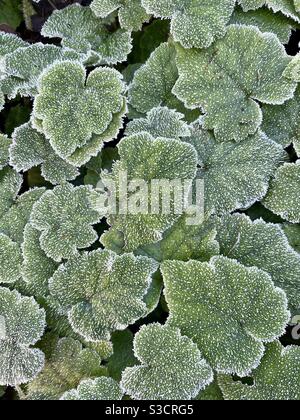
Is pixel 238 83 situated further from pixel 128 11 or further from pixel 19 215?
pixel 19 215

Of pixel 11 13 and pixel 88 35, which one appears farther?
pixel 11 13

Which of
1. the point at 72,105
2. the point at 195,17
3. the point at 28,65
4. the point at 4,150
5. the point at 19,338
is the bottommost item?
the point at 19,338

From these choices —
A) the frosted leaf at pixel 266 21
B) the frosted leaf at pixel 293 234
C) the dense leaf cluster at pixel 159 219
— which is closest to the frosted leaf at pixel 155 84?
the dense leaf cluster at pixel 159 219

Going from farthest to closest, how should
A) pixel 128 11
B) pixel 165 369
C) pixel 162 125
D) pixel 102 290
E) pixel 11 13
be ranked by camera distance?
pixel 11 13 < pixel 128 11 < pixel 162 125 < pixel 102 290 < pixel 165 369

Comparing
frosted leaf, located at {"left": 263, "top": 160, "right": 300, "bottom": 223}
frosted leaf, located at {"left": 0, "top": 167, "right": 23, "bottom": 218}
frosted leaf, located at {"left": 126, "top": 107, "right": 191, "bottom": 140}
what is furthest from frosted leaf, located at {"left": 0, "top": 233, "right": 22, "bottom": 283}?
frosted leaf, located at {"left": 263, "top": 160, "right": 300, "bottom": 223}

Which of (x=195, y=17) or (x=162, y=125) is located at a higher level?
(x=195, y=17)

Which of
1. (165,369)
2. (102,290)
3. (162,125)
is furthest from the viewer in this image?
(162,125)

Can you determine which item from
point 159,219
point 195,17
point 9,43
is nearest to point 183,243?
point 159,219
